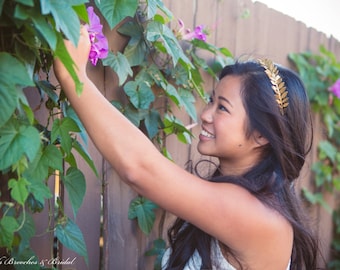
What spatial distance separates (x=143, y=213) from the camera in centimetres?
→ 193

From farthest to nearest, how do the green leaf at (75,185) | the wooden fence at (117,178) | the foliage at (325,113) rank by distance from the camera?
the foliage at (325,113) < the wooden fence at (117,178) < the green leaf at (75,185)

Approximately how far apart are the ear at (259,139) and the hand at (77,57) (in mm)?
554

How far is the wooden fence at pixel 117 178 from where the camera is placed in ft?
5.96

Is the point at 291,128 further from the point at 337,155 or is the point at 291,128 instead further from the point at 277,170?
the point at 337,155

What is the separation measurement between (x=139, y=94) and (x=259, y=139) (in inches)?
22.7

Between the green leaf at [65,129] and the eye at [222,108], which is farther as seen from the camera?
the eye at [222,108]

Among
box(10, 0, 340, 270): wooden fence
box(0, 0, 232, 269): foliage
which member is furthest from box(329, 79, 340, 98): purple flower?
box(0, 0, 232, 269): foliage

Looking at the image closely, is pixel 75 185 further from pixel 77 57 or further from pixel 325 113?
pixel 325 113

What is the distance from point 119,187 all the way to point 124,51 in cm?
51

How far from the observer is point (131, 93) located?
5.99 feet

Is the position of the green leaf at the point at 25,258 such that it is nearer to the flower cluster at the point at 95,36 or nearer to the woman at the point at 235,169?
the woman at the point at 235,169

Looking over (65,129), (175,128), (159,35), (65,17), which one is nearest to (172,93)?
(175,128)

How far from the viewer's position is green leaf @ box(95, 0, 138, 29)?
4.32 ft

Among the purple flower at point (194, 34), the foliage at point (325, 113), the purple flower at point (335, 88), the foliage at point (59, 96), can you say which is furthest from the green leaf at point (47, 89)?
the purple flower at point (335, 88)
